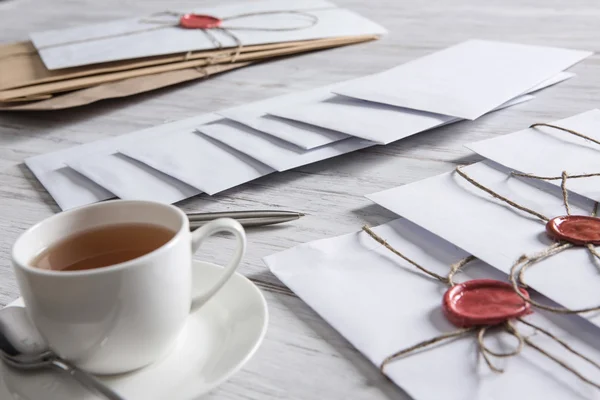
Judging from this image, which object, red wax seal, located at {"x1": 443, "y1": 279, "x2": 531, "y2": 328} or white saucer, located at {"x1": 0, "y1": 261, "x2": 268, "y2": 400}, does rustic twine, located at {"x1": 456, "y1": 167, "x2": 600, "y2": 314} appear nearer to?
red wax seal, located at {"x1": 443, "y1": 279, "x2": 531, "y2": 328}

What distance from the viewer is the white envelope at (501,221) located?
1.35 ft

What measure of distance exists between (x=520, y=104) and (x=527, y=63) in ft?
0.34

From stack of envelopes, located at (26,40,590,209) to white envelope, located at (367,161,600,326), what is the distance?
122 millimetres

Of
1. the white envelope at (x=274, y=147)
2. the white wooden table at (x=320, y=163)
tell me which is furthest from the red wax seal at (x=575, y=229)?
the white envelope at (x=274, y=147)

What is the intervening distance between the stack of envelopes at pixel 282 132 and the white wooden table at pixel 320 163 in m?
0.02

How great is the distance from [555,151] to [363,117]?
0.64 feet

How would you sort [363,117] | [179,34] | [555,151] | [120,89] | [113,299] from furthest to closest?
[179,34]
[120,89]
[363,117]
[555,151]
[113,299]

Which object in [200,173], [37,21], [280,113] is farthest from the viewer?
[37,21]

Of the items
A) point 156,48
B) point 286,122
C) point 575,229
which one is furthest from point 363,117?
point 156,48

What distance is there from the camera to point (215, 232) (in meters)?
0.40

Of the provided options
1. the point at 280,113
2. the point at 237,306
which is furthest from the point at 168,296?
the point at 280,113

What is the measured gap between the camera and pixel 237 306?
1.39 ft

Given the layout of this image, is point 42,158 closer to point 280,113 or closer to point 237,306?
point 280,113

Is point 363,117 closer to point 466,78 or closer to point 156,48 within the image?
point 466,78
